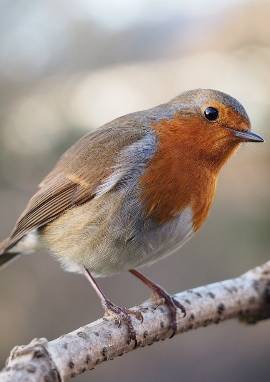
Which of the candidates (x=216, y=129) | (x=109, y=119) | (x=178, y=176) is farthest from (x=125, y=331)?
(x=109, y=119)

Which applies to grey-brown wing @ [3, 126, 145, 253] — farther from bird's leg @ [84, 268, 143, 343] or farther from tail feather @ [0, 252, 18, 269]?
bird's leg @ [84, 268, 143, 343]

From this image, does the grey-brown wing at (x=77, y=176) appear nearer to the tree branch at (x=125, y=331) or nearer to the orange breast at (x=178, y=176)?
the orange breast at (x=178, y=176)

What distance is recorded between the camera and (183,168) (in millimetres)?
3602

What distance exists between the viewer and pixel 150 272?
9.76 metres

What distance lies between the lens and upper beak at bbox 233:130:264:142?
3652 mm

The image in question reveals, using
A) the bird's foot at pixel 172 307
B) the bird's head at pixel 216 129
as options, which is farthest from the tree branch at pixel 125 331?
the bird's head at pixel 216 129

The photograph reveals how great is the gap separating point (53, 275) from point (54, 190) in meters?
4.42

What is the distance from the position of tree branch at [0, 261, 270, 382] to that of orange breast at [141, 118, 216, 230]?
17.6 inches

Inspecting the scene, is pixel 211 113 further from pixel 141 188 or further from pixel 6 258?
pixel 6 258

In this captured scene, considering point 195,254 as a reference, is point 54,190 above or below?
above

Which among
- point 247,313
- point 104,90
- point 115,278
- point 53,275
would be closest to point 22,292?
point 53,275

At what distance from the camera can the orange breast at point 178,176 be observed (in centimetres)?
350

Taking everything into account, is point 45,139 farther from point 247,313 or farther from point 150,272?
point 150,272

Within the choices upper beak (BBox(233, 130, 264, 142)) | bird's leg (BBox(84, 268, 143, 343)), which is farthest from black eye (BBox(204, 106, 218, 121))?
bird's leg (BBox(84, 268, 143, 343))
